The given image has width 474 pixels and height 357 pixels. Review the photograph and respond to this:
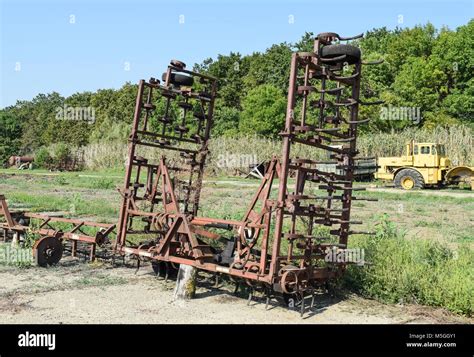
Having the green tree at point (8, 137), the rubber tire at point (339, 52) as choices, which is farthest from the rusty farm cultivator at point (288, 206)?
the green tree at point (8, 137)

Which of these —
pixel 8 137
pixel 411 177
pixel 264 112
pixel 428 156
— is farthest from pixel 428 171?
pixel 8 137

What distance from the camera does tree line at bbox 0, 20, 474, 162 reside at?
47.2 m

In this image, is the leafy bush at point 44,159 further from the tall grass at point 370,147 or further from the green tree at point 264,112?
the tall grass at point 370,147

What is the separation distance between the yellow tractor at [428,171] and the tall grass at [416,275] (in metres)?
22.0

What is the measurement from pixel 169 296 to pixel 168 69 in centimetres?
398

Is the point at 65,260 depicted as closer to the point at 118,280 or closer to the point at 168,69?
the point at 118,280

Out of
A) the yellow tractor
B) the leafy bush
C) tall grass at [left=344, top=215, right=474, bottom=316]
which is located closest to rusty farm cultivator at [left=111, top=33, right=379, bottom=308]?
tall grass at [left=344, top=215, right=474, bottom=316]

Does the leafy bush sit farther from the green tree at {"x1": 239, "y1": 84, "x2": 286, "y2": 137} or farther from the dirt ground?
the dirt ground

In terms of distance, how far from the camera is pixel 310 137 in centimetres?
711

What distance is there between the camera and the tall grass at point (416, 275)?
271 inches

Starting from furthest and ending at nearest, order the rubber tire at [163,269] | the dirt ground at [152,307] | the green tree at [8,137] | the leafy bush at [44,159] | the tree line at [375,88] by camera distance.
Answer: the green tree at [8,137]
the leafy bush at [44,159]
the tree line at [375,88]
the rubber tire at [163,269]
the dirt ground at [152,307]

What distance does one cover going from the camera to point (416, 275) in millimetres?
7359

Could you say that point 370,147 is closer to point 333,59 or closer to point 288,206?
point 333,59

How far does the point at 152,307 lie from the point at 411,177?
25504 mm
